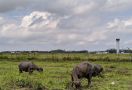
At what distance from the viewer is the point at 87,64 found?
80.5 ft

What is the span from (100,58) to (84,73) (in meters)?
38.9

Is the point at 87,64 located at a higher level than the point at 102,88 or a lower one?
higher

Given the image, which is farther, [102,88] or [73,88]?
[102,88]

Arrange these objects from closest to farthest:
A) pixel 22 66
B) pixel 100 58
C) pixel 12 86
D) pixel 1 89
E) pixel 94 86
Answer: pixel 1 89 → pixel 12 86 → pixel 94 86 → pixel 22 66 → pixel 100 58

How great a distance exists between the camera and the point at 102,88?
2402 cm

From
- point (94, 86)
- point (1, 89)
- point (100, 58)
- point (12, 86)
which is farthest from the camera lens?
point (100, 58)

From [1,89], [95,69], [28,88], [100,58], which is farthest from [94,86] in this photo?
[100,58]

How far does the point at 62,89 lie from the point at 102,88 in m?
2.71

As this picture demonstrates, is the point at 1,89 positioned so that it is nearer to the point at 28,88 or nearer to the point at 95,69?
the point at 28,88

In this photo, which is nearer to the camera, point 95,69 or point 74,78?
point 74,78

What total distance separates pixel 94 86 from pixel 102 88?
4.46 ft

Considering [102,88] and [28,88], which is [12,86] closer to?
[28,88]

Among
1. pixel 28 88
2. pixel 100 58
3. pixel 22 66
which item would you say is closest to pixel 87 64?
pixel 28 88

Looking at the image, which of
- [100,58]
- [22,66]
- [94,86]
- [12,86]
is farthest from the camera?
[100,58]
